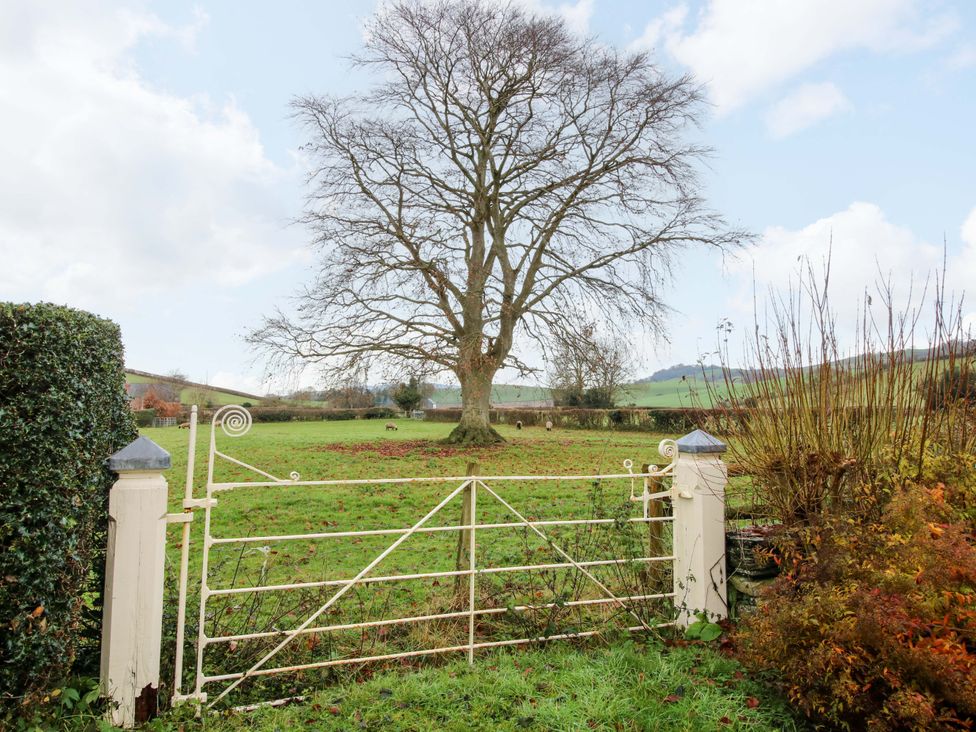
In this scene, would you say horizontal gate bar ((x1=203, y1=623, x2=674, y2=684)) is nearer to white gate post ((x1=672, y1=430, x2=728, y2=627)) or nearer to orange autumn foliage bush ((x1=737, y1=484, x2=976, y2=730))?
white gate post ((x1=672, y1=430, x2=728, y2=627))

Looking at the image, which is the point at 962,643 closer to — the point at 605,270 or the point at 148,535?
the point at 148,535

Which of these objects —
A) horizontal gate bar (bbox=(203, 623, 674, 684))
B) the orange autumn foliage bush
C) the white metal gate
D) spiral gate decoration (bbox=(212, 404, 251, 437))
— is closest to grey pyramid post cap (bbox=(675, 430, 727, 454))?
the white metal gate

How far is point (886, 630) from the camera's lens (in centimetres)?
286

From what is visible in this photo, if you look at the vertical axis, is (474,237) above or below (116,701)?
above

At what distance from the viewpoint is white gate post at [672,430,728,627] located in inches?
174

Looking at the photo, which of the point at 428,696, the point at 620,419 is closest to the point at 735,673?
the point at 428,696

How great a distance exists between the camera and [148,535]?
3.25 metres

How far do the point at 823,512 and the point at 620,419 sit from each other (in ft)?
86.8

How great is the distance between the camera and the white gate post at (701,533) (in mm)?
4410

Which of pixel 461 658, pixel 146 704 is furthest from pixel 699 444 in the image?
pixel 146 704

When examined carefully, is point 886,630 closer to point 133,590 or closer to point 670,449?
point 670,449

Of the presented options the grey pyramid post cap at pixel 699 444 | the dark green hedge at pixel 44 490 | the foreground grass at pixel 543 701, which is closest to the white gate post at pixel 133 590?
the dark green hedge at pixel 44 490

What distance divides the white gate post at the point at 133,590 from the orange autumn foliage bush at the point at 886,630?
10.8 ft

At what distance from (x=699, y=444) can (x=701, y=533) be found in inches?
25.4
